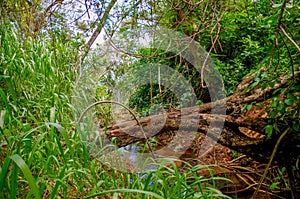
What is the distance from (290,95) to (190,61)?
192 cm

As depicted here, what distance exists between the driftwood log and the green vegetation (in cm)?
16

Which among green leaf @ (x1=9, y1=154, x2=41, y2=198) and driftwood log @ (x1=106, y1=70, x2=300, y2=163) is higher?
green leaf @ (x1=9, y1=154, x2=41, y2=198)

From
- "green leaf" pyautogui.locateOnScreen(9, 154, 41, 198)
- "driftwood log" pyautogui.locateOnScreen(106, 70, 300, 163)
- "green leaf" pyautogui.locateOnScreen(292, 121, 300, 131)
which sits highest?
"green leaf" pyautogui.locateOnScreen(9, 154, 41, 198)

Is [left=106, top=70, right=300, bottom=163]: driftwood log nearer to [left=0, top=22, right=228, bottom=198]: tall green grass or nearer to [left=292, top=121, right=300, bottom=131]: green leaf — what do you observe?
[left=292, top=121, right=300, bottom=131]: green leaf

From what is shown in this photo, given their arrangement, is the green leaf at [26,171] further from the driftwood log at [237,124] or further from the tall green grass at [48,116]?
the driftwood log at [237,124]

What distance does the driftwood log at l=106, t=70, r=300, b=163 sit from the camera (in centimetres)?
136

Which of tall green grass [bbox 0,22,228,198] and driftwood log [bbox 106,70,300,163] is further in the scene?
driftwood log [bbox 106,70,300,163]

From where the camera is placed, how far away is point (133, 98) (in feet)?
12.2

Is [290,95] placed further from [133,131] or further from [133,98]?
[133,98]

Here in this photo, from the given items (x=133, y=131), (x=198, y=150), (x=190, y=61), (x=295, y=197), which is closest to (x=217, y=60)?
(x=190, y=61)

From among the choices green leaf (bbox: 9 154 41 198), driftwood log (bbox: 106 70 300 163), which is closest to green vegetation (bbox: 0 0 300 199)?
green leaf (bbox: 9 154 41 198)

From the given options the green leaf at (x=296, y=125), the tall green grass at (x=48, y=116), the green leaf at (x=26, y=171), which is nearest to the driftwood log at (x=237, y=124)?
the green leaf at (x=296, y=125)

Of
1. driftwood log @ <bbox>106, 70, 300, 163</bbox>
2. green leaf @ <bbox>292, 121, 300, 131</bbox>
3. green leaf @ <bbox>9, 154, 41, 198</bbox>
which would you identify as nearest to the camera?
green leaf @ <bbox>9, 154, 41, 198</bbox>

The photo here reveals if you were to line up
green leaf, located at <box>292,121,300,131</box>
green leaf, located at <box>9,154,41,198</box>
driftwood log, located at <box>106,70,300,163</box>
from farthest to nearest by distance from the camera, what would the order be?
driftwood log, located at <box>106,70,300,163</box> → green leaf, located at <box>292,121,300,131</box> → green leaf, located at <box>9,154,41,198</box>
